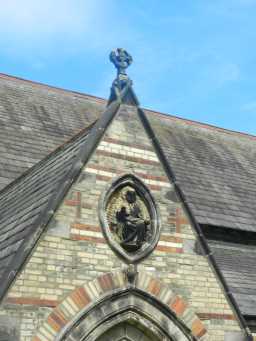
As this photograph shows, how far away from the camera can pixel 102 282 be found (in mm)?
8438

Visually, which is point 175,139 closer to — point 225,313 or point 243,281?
point 243,281

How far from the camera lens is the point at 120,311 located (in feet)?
27.7

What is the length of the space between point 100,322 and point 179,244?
5.74 feet

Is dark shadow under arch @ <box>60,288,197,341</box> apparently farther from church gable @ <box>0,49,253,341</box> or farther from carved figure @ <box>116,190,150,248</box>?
carved figure @ <box>116,190,150,248</box>

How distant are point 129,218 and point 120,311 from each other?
129 centimetres

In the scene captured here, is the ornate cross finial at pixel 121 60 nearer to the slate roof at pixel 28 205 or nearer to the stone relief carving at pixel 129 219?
the slate roof at pixel 28 205

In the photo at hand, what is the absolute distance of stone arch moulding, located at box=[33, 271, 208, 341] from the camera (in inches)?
314

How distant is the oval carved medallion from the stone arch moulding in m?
0.36

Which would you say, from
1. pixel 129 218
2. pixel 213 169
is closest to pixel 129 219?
pixel 129 218

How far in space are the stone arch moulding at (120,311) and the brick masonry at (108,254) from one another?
0.06 meters

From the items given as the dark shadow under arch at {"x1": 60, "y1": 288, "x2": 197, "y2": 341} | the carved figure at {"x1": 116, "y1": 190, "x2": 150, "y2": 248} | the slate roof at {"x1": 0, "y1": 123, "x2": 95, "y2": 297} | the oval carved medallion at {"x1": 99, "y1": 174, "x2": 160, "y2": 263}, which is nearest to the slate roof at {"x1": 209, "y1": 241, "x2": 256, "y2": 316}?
the dark shadow under arch at {"x1": 60, "y1": 288, "x2": 197, "y2": 341}

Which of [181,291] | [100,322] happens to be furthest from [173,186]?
[100,322]

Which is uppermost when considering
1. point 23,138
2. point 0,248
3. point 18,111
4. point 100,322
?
point 18,111

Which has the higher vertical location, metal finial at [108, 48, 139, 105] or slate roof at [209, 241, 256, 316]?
metal finial at [108, 48, 139, 105]
